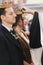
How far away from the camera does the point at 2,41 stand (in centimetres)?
110

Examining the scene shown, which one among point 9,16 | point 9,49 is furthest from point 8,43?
point 9,16

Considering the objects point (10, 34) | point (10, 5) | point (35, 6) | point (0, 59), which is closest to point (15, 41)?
point (10, 34)

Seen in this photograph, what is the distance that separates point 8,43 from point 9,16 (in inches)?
7.6

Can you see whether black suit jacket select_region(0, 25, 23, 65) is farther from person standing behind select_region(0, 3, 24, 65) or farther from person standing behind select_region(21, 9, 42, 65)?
person standing behind select_region(21, 9, 42, 65)

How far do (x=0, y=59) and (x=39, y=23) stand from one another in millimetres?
422

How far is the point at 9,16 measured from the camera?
3.83ft

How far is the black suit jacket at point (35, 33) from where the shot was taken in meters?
1.25

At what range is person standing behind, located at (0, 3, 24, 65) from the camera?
1.10 meters

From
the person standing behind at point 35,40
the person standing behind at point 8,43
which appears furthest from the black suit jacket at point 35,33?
the person standing behind at point 8,43

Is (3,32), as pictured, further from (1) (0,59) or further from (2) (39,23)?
(2) (39,23)

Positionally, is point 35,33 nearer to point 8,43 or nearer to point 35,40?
point 35,40

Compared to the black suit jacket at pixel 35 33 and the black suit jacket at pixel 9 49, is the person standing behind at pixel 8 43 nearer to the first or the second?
the black suit jacket at pixel 9 49

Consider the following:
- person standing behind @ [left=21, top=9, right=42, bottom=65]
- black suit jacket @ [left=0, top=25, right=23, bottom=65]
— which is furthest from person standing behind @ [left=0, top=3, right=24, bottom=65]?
person standing behind @ [left=21, top=9, right=42, bottom=65]

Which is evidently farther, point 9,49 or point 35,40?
point 35,40
